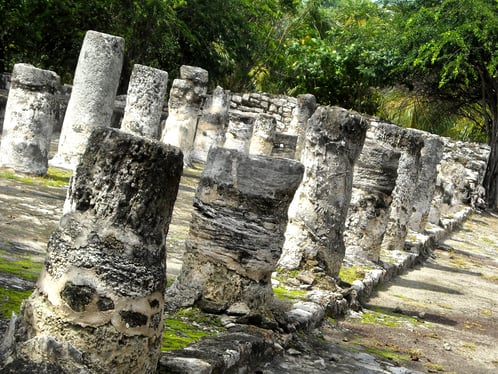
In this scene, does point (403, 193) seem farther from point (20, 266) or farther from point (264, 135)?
point (264, 135)

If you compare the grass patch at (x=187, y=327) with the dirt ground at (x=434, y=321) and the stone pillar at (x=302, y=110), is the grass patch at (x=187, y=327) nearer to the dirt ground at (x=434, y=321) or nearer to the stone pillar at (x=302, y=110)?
the dirt ground at (x=434, y=321)

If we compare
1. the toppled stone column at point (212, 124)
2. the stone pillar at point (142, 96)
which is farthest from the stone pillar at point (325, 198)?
the toppled stone column at point (212, 124)

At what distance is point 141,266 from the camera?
404cm

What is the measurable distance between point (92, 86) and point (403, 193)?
190 inches

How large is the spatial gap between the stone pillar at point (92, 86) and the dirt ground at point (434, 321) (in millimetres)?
5111

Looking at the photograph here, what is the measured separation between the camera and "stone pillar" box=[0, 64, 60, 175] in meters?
11.3

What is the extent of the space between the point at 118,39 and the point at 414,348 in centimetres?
736

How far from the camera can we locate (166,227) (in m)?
4.20

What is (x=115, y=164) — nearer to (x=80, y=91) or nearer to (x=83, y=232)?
(x=83, y=232)

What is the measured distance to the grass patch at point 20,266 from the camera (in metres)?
5.96

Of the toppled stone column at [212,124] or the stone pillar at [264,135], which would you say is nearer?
the toppled stone column at [212,124]

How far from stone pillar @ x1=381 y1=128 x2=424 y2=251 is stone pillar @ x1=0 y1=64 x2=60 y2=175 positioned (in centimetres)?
489

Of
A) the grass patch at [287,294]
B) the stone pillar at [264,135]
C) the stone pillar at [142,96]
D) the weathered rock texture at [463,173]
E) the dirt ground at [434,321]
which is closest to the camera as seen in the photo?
the dirt ground at [434,321]

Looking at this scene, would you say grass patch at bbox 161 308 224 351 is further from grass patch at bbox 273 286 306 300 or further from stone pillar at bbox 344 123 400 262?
stone pillar at bbox 344 123 400 262
